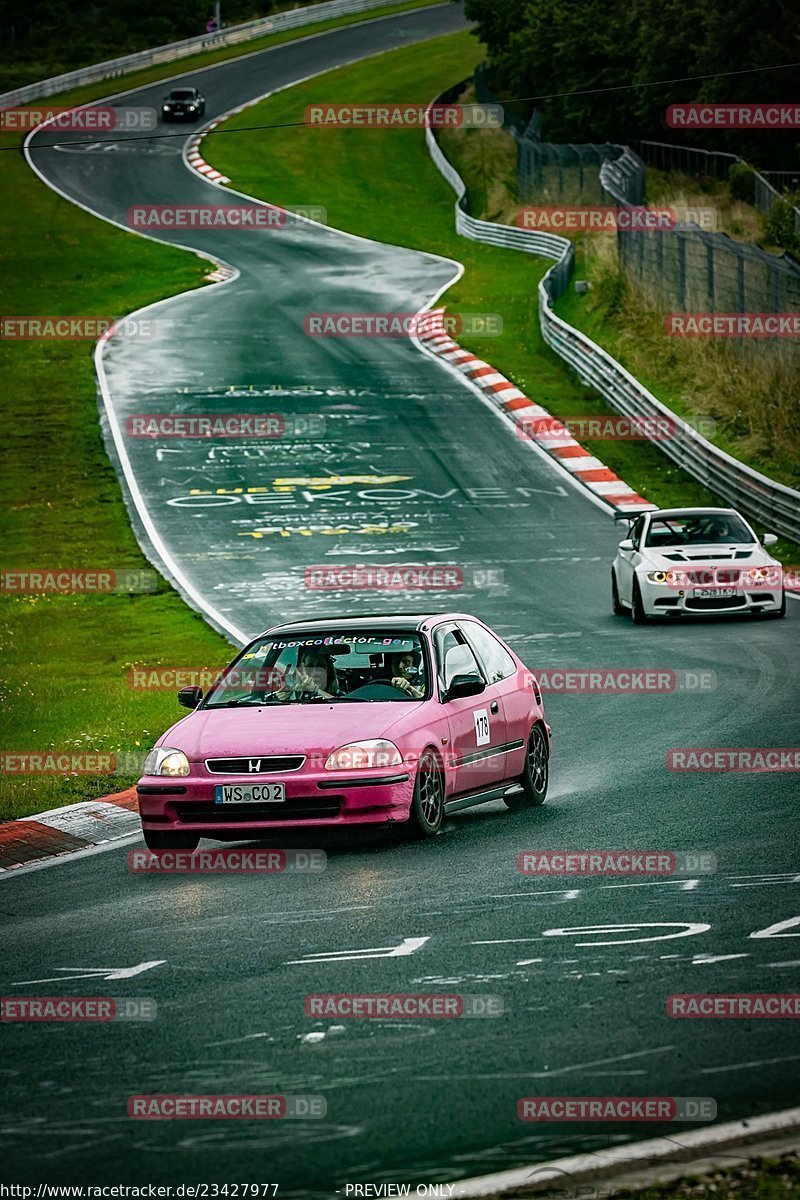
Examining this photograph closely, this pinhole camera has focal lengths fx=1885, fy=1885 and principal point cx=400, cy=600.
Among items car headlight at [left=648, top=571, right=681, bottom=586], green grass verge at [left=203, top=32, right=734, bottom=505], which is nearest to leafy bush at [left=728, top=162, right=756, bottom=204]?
green grass verge at [left=203, top=32, right=734, bottom=505]

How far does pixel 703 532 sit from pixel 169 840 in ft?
44.2

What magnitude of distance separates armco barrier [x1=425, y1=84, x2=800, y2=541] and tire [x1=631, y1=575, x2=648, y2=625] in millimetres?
4862

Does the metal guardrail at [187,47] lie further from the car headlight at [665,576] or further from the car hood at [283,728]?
the car hood at [283,728]

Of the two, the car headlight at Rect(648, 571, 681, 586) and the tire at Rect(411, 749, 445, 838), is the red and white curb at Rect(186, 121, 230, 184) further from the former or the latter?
the tire at Rect(411, 749, 445, 838)

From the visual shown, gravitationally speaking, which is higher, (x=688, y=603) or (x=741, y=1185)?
(x=741, y=1185)

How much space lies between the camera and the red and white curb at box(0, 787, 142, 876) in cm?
1152

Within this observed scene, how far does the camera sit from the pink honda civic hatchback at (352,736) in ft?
35.3

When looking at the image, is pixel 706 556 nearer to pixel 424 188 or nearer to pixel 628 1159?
pixel 628 1159

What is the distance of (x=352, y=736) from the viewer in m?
10.9

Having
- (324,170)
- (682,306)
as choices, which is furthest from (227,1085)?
(324,170)

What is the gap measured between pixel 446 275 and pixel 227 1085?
47692 millimetres

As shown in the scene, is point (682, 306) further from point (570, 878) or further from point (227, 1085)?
point (227, 1085)

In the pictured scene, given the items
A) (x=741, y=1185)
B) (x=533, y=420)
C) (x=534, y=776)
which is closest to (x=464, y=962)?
(x=741, y=1185)

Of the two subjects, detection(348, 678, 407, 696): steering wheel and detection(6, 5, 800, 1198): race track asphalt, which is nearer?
detection(6, 5, 800, 1198): race track asphalt
